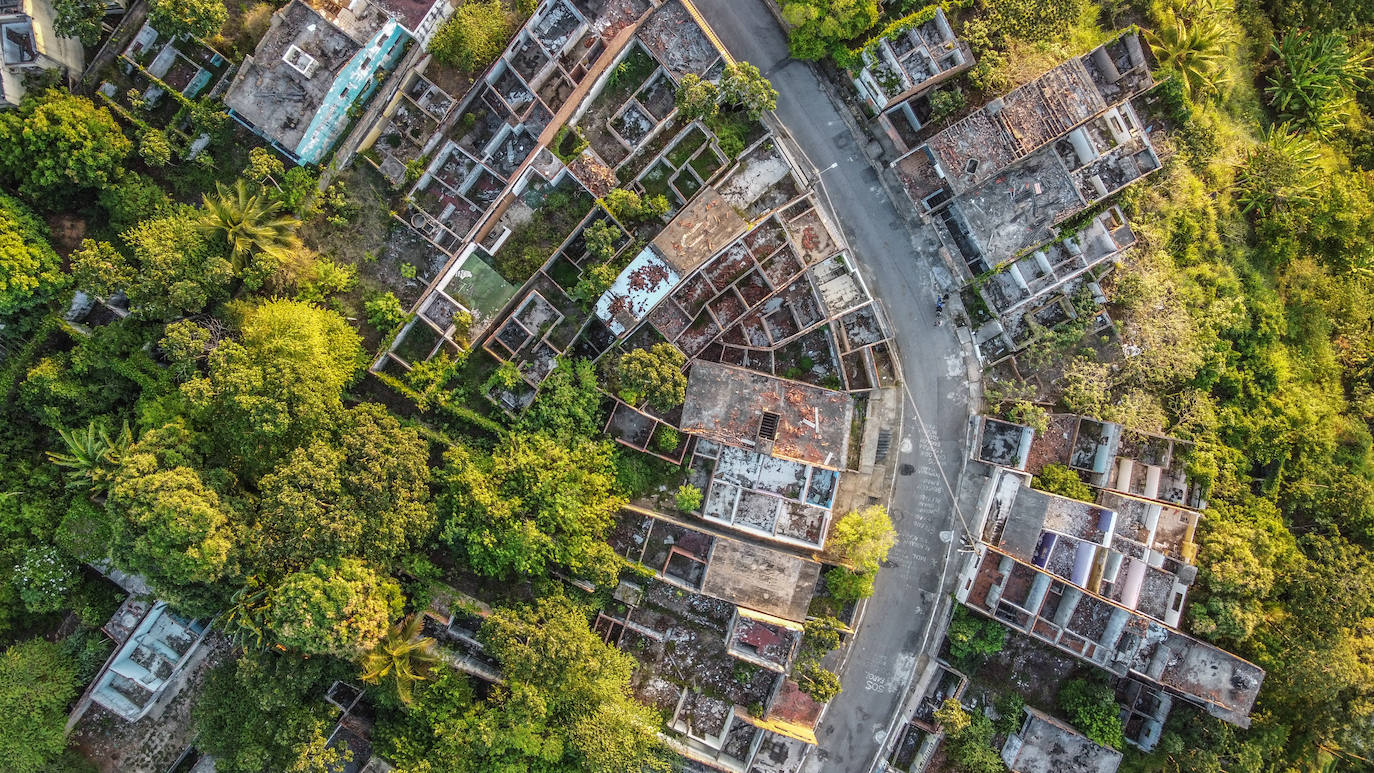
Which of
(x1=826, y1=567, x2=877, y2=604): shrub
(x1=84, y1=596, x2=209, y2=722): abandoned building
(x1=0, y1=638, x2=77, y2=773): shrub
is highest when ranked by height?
(x1=826, y1=567, x2=877, y2=604): shrub

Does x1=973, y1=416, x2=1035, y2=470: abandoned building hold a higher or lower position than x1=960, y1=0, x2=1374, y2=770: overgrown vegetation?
lower

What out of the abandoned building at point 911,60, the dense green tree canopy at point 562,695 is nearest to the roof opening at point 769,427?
the dense green tree canopy at point 562,695

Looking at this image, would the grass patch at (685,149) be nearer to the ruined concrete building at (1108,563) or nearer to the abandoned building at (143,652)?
the ruined concrete building at (1108,563)

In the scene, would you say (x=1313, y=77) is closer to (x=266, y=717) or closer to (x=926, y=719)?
(x=926, y=719)

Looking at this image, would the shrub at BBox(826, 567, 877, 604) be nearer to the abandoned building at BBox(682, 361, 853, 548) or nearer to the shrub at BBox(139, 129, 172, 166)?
the abandoned building at BBox(682, 361, 853, 548)

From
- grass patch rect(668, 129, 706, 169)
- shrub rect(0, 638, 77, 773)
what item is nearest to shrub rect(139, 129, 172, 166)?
shrub rect(0, 638, 77, 773)

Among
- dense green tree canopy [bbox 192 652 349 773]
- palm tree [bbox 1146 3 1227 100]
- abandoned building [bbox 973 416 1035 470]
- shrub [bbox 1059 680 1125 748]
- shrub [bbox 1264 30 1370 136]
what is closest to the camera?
dense green tree canopy [bbox 192 652 349 773]

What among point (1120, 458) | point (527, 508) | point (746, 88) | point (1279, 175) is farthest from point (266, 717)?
point (1279, 175)
